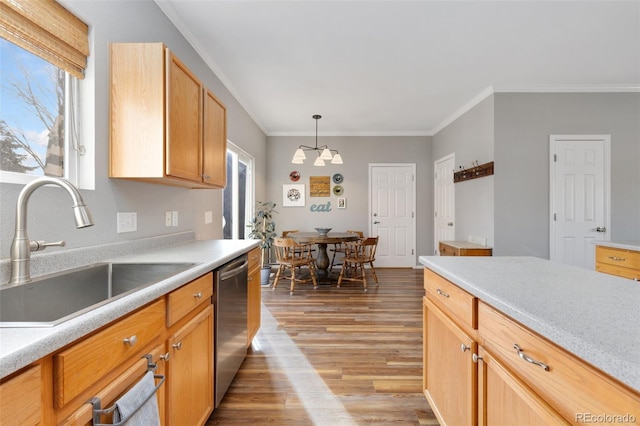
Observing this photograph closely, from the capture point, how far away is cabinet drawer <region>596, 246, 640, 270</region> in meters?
2.34

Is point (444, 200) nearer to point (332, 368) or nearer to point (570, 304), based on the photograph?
point (332, 368)

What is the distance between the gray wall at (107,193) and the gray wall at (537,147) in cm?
354

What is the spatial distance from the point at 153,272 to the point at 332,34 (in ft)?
7.47

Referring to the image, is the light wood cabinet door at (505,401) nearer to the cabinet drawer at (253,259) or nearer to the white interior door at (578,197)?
the cabinet drawer at (253,259)

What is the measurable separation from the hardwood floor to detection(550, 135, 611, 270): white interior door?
6.70ft

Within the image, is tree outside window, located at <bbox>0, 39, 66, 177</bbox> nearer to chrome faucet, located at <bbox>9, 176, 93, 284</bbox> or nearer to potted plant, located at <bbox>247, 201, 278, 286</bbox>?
chrome faucet, located at <bbox>9, 176, 93, 284</bbox>

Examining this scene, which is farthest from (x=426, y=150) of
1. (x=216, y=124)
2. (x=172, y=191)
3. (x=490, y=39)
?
(x=172, y=191)

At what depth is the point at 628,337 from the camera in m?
0.63

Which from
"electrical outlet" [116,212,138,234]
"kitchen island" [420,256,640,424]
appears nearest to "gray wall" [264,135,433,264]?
"electrical outlet" [116,212,138,234]

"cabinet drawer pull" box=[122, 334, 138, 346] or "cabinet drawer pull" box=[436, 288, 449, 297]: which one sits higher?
"cabinet drawer pull" box=[436, 288, 449, 297]

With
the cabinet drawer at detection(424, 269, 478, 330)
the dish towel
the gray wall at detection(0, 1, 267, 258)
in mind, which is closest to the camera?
the dish towel

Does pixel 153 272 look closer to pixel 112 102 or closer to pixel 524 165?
pixel 112 102

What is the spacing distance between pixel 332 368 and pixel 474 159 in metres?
3.41

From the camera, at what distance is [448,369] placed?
1290 mm
